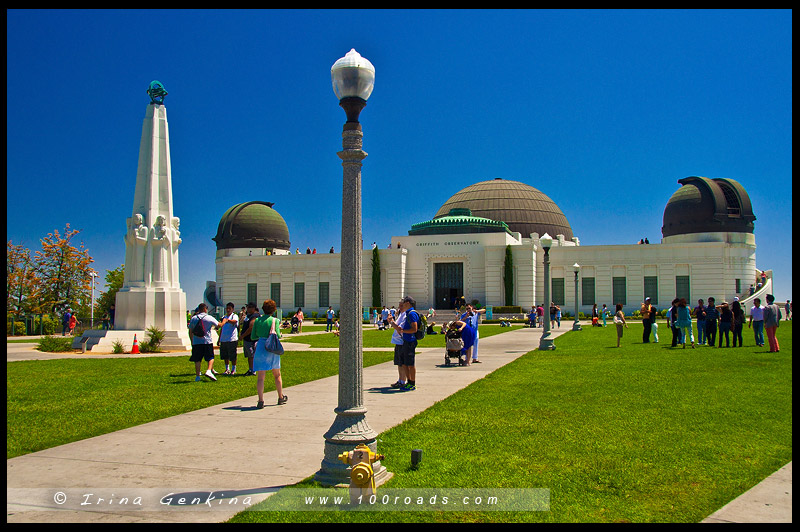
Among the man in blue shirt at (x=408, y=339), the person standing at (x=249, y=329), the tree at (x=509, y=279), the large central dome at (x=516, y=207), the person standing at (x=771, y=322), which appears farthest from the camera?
the large central dome at (x=516, y=207)

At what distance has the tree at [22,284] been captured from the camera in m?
44.0

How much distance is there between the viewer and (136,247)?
2348 centimetres

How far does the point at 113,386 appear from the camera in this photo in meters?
12.8

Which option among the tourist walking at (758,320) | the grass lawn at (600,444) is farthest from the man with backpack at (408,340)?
the tourist walking at (758,320)

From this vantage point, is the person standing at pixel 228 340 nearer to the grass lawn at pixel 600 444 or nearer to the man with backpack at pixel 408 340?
the man with backpack at pixel 408 340

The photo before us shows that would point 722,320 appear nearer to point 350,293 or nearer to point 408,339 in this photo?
point 408,339

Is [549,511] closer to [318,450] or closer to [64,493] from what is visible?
[318,450]

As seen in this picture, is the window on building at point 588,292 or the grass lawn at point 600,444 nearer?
the grass lawn at point 600,444

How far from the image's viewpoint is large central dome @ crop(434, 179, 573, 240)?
235 feet

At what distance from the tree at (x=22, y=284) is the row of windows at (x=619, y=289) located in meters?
42.6

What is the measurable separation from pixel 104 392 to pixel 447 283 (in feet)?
166

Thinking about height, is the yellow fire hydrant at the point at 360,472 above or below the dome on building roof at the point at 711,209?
below

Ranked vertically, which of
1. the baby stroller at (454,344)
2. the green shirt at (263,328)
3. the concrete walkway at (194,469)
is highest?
the green shirt at (263,328)

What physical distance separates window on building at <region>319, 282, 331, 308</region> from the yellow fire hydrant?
5865 cm
